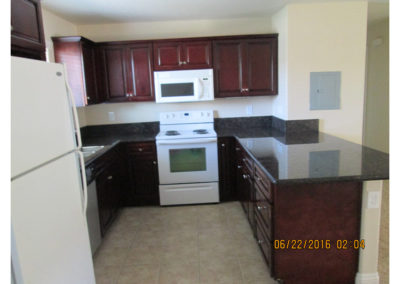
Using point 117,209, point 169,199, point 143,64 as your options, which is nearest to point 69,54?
point 143,64

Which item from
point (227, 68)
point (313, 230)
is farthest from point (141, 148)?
point (313, 230)

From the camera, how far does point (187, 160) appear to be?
336cm

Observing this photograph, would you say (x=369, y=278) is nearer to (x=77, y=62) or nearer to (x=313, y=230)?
(x=313, y=230)

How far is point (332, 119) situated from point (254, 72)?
1113 mm

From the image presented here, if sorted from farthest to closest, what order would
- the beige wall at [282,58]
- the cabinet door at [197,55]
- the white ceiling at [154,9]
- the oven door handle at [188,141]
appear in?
the cabinet door at [197,55], the oven door handle at [188,141], the beige wall at [282,58], the white ceiling at [154,9]

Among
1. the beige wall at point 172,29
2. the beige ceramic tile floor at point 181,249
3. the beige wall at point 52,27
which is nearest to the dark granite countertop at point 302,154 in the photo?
the beige ceramic tile floor at point 181,249

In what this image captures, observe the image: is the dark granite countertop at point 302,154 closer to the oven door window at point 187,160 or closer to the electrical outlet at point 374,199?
the electrical outlet at point 374,199

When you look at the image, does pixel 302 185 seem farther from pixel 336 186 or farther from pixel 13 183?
pixel 13 183

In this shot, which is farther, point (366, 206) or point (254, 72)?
point (254, 72)

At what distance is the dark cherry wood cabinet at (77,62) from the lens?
3016 millimetres

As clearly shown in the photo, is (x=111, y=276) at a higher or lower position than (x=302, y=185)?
lower

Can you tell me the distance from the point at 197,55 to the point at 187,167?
141cm

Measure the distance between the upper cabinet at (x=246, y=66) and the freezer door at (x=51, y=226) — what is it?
231cm

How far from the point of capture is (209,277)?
2.14m
